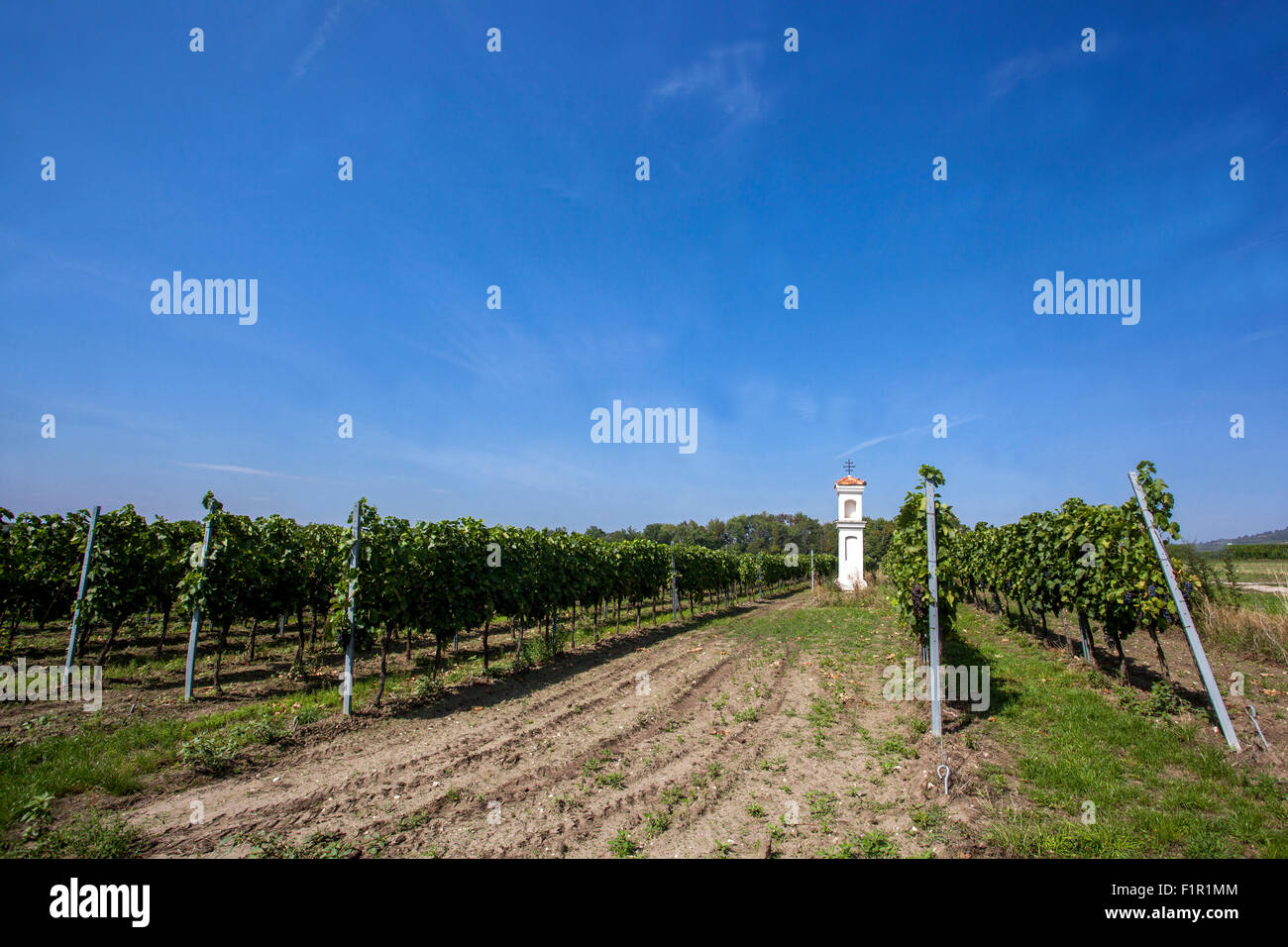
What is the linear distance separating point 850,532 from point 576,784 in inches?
1359

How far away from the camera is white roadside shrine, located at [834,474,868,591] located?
3619cm

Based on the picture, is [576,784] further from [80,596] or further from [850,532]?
[850,532]

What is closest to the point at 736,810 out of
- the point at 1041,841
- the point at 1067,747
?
the point at 1041,841

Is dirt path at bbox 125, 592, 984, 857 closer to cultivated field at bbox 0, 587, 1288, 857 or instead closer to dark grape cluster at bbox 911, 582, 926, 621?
cultivated field at bbox 0, 587, 1288, 857

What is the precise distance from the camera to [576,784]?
21.9ft

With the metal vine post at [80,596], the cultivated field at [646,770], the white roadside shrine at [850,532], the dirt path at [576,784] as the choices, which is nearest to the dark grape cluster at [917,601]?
the cultivated field at [646,770]

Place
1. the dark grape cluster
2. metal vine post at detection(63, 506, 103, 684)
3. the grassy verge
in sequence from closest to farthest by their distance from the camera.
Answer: the grassy verge
the dark grape cluster
metal vine post at detection(63, 506, 103, 684)

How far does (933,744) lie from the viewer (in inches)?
303

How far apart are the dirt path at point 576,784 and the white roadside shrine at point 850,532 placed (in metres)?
26.9

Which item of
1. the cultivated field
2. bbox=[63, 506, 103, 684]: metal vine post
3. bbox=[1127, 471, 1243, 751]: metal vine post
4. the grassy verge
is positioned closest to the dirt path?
the cultivated field

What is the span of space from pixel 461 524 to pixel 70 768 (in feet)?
24.3

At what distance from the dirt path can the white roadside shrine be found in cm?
2686
